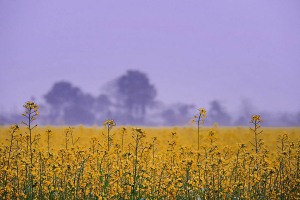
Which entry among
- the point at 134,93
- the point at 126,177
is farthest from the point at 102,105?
the point at 126,177

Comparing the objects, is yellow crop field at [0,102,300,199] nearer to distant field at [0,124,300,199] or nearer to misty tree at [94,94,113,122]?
distant field at [0,124,300,199]

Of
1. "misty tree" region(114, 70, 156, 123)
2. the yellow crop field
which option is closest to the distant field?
the yellow crop field

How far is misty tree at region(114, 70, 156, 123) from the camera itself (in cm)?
7956

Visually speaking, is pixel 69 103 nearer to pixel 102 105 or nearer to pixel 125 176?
pixel 102 105

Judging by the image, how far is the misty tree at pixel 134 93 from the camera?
3132 inches

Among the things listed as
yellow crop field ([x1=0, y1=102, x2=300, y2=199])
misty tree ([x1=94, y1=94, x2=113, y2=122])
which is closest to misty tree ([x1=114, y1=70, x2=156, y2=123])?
misty tree ([x1=94, y1=94, x2=113, y2=122])

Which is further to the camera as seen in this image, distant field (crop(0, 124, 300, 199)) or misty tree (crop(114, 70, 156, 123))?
misty tree (crop(114, 70, 156, 123))

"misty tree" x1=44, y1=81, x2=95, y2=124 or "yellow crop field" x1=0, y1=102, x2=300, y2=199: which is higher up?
"misty tree" x1=44, y1=81, x2=95, y2=124

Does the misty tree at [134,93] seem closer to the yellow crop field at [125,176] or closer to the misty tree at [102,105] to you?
the misty tree at [102,105]

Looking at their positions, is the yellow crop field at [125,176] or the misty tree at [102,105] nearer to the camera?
the yellow crop field at [125,176]

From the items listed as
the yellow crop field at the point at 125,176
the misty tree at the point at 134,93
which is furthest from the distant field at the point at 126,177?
the misty tree at the point at 134,93

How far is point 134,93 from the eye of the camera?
84.5 metres

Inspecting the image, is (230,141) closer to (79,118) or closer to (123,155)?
(123,155)

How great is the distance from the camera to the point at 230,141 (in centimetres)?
2142
